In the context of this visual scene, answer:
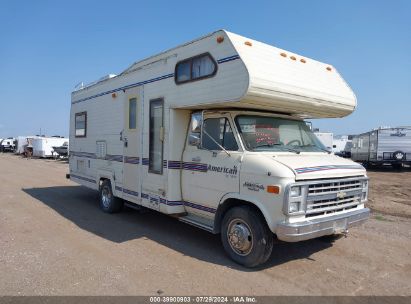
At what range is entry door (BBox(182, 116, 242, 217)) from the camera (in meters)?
5.69

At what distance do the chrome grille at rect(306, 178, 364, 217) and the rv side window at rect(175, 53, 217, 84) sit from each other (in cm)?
237

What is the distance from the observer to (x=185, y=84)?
6.37 meters

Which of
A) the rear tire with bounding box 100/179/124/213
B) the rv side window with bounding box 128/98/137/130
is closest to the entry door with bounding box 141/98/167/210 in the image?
the rv side window with bounding box 128/98/137/130

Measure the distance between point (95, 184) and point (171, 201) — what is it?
149 inches

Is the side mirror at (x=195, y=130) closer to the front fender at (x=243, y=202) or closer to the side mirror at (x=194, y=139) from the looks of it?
the side mirror at (x=194, y=139)

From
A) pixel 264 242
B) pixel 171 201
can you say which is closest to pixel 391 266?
pixel 264 242

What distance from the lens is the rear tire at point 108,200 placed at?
8.82 meters

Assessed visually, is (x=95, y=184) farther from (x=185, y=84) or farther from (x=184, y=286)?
(x=184, y=286)

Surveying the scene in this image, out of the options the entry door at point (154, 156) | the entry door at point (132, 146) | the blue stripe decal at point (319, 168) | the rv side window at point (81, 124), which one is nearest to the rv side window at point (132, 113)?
the entry door at point (132, 146)

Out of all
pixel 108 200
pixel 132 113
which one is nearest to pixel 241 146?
pixel 132 113

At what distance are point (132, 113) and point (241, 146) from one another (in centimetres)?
329

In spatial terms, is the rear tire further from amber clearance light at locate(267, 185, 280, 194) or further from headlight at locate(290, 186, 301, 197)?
headlight at locate(290, 186, 301, 197)

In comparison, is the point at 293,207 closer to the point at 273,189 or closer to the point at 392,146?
the point at 273,189

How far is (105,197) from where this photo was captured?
916 cm
